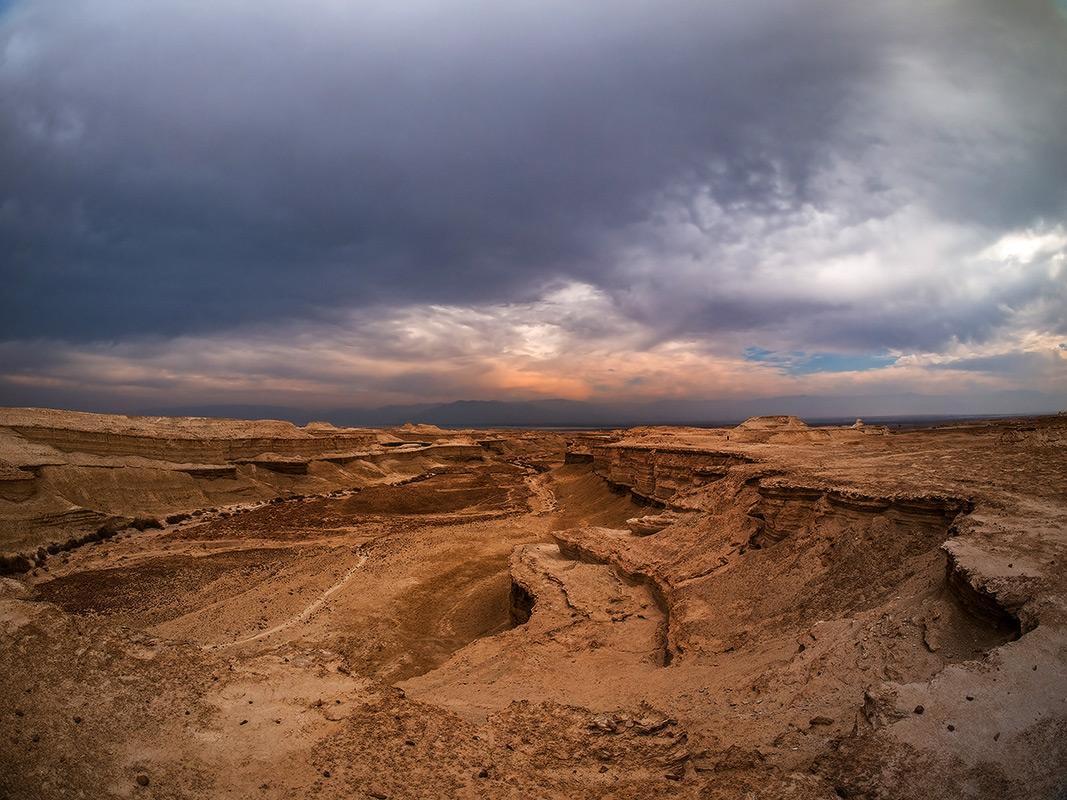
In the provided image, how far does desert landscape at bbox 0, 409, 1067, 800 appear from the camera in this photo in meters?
4.36

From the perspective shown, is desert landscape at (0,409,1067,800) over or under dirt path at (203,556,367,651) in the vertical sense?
over

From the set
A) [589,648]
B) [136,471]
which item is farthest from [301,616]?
[136,471]

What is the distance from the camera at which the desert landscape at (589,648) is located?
4359mm

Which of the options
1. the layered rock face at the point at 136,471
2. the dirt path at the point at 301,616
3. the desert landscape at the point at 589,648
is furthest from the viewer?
the layered rock face at the point at 136,471

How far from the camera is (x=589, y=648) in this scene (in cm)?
1011

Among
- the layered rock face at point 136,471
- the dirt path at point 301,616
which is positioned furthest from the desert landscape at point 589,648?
the layered rock face at point 136,471

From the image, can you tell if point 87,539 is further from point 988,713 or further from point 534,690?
point 988,713

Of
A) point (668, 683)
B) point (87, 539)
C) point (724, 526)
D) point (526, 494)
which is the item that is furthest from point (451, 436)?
point (668, 683)

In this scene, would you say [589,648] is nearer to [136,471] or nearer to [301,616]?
[301,616]

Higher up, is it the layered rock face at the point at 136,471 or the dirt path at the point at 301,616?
the layered rock face at the point at 136,471

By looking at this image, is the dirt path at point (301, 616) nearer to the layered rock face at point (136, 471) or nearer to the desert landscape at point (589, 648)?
the desert landscape at point (589, 648)

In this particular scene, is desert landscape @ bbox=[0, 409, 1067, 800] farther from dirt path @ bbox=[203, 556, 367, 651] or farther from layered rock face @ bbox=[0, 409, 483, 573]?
layered rock face @ bbox=[0, 409, 483, 573]

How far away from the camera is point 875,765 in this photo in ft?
13.2

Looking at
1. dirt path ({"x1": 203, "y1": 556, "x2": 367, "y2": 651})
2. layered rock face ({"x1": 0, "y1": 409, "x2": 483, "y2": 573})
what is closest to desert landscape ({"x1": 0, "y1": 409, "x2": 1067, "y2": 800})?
dirt path ({"x1": 203, "y1": 556, "x2": 367, "y2": 651})
